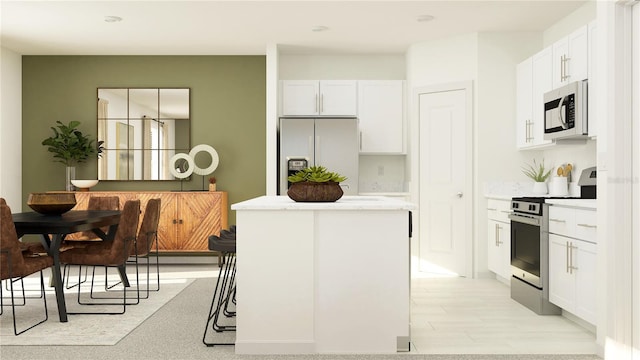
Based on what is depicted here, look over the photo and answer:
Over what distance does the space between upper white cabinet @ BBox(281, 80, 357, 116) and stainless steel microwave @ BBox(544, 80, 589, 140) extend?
8.78ft

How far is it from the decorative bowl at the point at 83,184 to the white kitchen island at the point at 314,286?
4.48 meters

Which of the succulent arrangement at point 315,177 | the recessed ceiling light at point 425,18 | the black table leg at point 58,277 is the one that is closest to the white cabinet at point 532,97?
the recessed ceiling light at point 425,18

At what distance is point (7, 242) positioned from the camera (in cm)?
369

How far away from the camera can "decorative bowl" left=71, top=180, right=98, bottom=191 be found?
7.00 m

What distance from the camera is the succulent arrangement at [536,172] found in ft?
18.6

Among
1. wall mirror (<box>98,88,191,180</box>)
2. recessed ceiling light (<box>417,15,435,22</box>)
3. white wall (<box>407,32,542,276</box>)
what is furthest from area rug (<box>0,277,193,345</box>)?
recessed ceiling light (<box>417,15,435,22</box>)

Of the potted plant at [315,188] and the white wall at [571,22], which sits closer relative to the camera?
the potted plant at [315,188]

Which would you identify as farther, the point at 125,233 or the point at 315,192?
the point at 125,233

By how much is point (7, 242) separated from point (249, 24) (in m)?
3.25

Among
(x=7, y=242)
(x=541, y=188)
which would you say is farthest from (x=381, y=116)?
(x=7, y=242)

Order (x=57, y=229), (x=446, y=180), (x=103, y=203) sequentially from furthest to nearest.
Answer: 1. (x=446, y=180)
2. (x=103, y=203)
3. (x=57, y=229)

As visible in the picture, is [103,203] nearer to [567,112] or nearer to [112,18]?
[112,18]

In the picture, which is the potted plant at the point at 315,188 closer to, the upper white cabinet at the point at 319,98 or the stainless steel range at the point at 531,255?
the stainless steel range at the point at 531,255

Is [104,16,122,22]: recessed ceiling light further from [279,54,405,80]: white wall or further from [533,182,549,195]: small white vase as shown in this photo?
[533,182,549,195]: small white vase
